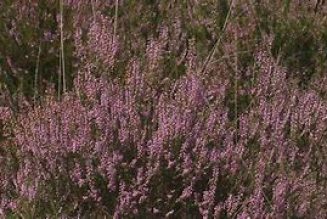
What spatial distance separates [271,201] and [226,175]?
19 cm

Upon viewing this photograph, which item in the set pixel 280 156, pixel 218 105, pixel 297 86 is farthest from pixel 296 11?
pixel 280 156

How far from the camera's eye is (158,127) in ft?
8.90

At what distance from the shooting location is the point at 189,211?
2584 millimetres

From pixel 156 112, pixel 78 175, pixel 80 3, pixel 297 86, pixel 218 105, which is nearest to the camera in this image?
pixel 78 175

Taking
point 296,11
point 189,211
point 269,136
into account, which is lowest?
point 189,211

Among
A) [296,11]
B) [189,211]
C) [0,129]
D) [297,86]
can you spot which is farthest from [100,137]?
[296,11]

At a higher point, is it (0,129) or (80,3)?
(80,3)

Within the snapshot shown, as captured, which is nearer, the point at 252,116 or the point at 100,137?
the point at 100,137

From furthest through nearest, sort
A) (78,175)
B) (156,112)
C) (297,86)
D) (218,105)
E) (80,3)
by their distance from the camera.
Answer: (80,3) < (297,86) < (218,105) < (156,112) < (78,175)

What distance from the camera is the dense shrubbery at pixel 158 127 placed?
8.37 ft

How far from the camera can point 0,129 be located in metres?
3.00

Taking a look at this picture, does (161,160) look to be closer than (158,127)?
Yes

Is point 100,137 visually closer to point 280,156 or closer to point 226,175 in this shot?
point 226,175

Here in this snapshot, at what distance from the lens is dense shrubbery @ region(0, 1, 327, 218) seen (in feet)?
8.37
